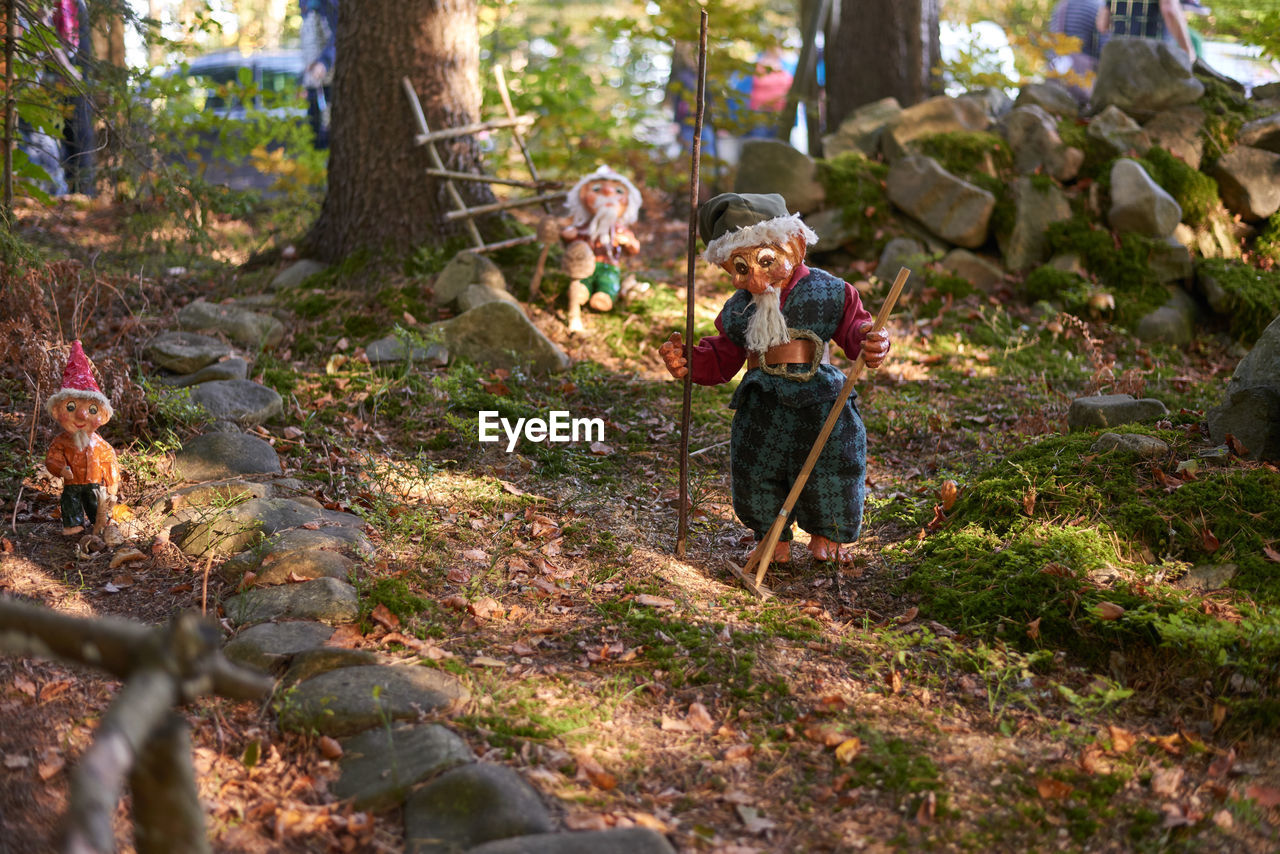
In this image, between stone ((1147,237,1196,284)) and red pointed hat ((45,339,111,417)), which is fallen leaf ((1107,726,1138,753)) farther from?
stone ((1147,237,1196,284))

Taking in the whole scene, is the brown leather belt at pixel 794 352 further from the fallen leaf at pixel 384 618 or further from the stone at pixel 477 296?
the stone at pixel 477 296

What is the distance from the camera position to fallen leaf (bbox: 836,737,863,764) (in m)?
2.91

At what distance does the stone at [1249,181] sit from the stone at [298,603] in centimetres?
770

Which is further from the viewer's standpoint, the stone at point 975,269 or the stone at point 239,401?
the stone at point 975,269

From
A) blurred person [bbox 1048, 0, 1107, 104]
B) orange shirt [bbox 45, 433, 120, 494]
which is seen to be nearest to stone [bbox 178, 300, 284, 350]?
orange shirt [bbox 45, 433, 120, 494]

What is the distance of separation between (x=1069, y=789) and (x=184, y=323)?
589 centimetres

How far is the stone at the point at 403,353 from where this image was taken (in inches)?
245

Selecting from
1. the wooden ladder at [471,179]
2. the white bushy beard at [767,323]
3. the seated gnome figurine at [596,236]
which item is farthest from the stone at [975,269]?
the white bushy beard at [767,323]

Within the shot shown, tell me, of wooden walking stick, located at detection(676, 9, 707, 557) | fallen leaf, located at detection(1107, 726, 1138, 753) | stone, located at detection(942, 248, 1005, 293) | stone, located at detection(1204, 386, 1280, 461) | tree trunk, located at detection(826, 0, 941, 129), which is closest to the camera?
fallen leaf, located at detection(1107, 726, 1138, 753)

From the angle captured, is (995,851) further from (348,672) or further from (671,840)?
(348,672)

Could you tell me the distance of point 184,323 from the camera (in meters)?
6.45

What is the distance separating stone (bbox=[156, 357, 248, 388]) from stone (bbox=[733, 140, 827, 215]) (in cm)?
454

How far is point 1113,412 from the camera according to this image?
491 cm

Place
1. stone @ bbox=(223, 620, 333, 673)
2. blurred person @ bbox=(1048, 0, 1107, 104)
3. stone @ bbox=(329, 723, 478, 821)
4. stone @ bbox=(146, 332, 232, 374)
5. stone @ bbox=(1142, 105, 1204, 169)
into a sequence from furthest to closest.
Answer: blurred person @ bbox=(1048, 0, 1107, 104), stone @ bbox=(1142, 105, 1204, 169), stone @ bbox=(146, 332, 232, 374), stone @ bbox=(223, 620, 333, 673), stone @ bbox=(329, 723, 478, 821)
